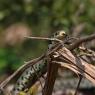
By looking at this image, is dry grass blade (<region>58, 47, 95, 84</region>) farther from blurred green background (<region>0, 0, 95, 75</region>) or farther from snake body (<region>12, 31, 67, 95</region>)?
blurred green background (<region>0, 0, 95, 75</region>)

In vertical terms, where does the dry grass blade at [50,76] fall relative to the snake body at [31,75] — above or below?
below

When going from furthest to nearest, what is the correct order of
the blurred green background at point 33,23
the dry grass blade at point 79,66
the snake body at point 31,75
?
the blurred green background at point 33,23, the snake body at point 31,75, the dry grass blade at point 79,66

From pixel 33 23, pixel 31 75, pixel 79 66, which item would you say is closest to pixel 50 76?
pixel 79 66

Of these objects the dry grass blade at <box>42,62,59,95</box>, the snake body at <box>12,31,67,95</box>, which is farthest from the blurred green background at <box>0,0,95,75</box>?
the dry grass blade at <box>42,62,59,95</box>

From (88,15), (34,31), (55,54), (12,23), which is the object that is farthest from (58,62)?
(12,23)

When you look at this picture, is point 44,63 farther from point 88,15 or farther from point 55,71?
point 88,15

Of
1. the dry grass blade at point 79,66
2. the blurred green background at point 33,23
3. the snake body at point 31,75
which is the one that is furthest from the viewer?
the blurred green background at point 33,23

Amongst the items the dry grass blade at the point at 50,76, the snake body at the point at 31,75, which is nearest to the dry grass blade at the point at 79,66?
the dry grass blade at the point at 50,76

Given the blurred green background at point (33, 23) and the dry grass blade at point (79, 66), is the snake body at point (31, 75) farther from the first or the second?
the blurred green background at point (33, 23)

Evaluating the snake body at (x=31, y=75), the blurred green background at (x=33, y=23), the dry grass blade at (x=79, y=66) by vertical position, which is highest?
the blurred green background at (x=33, y=23)
